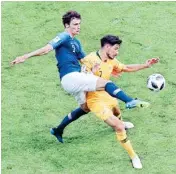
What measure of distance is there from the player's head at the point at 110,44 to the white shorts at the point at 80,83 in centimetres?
38

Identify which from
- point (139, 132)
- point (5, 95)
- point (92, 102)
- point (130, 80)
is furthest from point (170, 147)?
point (5, 95)

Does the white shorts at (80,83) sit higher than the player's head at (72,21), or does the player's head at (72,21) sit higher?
the player's head at (72,21)

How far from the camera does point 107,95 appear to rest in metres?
9.91

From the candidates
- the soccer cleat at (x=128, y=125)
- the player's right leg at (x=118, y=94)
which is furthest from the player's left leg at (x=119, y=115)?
the player's right leg at (x=118, y=94)

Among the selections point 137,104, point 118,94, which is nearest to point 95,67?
point 118,94

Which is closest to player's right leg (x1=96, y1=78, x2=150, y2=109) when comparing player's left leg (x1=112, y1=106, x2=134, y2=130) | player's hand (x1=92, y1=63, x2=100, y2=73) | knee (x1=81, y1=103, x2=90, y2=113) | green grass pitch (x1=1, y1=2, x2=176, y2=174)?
player's hand (x1=92, y1=63, x2=100, y2=73)

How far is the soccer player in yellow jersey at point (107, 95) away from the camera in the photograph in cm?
961

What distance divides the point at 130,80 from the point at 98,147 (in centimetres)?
198

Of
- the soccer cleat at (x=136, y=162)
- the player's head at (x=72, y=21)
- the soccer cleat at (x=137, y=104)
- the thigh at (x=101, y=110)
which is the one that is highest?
the player's head at (x=72, y=21)

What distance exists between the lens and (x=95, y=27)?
13.4 metres

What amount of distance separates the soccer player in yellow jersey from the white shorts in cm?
13

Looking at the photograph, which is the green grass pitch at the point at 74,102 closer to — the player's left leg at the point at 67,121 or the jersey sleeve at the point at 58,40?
the player's left leg at the point at 67,121

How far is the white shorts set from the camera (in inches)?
380

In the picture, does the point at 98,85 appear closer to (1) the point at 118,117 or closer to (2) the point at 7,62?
(1) the point at 118,117
